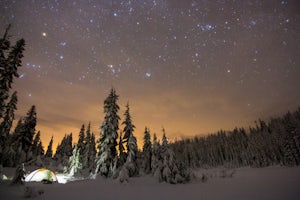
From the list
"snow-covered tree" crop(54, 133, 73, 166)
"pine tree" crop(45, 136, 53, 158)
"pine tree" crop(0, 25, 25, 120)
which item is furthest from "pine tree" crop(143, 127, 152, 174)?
"pine tree" crop(45, 136, 53, 158)

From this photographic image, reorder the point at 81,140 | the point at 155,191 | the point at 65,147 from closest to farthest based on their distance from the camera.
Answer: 1. the point at 155,191
2. the point at 81,140
3. the point at 65,147

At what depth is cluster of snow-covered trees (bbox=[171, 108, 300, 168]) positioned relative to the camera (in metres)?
58.7

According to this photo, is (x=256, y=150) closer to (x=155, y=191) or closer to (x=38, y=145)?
(x=155, y=191)

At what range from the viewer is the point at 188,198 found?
12.6 m

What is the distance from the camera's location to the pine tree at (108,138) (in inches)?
1002

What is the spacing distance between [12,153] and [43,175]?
16830mm

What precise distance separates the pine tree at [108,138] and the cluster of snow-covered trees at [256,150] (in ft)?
36.2

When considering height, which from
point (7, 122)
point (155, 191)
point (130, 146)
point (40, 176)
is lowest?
point (155, 191)

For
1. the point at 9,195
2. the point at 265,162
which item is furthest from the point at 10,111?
the point at 265,162

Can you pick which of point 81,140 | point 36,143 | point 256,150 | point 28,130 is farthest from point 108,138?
point 256,150

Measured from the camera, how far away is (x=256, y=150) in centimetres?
→ 7906

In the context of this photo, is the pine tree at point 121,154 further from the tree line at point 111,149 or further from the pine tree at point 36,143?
the pine tree at point 36,143

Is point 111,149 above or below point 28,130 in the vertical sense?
below

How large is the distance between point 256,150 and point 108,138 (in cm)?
7813
